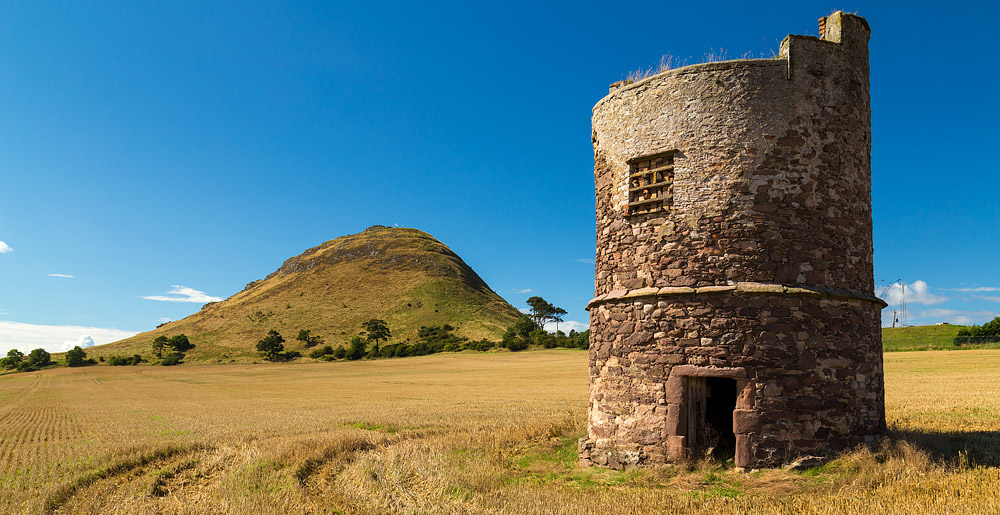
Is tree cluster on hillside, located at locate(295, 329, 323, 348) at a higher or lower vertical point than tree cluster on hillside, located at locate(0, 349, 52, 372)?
higher

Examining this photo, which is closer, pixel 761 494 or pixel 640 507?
pixel 640 507

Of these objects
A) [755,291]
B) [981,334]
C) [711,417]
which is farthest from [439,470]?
[981,334]

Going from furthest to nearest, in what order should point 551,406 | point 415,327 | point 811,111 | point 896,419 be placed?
point 415,327
point 551,406
point 896,419
point 811,111

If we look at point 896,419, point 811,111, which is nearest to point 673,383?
point 811,111

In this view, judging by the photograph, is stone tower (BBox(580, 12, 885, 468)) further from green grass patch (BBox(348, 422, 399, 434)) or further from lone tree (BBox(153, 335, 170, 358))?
lone tree (BBox(153, 335, 170, 358))

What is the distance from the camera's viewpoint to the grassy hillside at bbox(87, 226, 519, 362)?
95750mm

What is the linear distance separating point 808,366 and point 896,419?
A: 22.0ft

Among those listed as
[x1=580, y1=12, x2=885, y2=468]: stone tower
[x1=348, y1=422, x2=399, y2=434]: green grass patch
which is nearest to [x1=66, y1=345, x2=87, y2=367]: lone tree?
[x1=348, y1=422, x2=399, y2=434]: green grass patch

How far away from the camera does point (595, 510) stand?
784 cm

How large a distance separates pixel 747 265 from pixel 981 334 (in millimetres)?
52529

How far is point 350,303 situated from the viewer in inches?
4572

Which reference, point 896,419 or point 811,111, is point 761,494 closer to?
point 811,111

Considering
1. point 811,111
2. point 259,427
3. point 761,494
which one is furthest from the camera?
point 259,427

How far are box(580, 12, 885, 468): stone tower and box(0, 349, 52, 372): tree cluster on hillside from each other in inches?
3904
